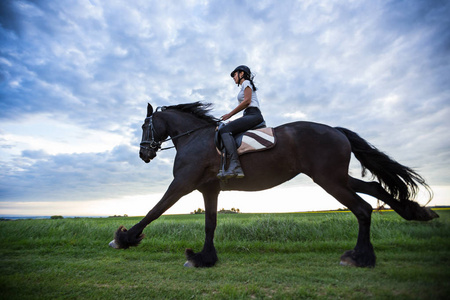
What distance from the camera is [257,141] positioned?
15.2 feet

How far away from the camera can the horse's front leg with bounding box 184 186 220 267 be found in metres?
4.73

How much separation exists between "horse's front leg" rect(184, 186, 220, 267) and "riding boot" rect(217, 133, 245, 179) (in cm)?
98

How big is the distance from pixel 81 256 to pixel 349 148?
20.0 feet

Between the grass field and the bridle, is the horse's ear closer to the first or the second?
the bridle


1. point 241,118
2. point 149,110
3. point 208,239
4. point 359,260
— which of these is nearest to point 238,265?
point 208,239

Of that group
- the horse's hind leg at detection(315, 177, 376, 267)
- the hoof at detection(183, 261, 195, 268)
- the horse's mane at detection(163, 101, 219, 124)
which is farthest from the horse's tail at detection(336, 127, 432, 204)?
the hoof at detection(183, 261, 195, 268)

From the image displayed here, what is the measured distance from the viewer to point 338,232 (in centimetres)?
707

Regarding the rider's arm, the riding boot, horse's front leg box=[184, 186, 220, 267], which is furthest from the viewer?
the rider's arm

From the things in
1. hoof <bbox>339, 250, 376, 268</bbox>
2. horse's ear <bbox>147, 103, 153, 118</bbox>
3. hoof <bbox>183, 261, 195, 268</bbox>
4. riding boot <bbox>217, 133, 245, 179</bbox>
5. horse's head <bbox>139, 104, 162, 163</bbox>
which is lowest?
hoof <bbox>183, 261, 195, 268</bbox>

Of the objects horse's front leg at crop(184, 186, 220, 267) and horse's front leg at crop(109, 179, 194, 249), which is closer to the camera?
horse's front leg at crop(109, 179, 194, 249)

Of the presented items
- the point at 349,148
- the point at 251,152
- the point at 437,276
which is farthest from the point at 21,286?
the point at 349,148

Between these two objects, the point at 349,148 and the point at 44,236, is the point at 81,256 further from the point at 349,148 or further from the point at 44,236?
the point at 349,148

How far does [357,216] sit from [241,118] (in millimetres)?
2685

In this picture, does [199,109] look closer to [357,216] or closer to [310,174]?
[310,174]
